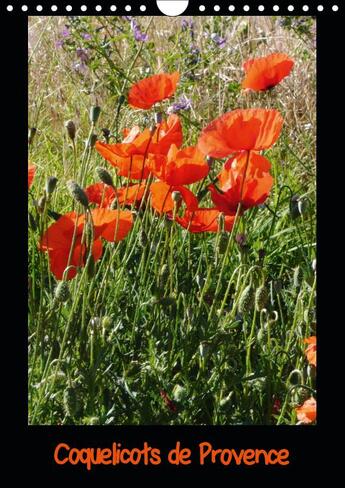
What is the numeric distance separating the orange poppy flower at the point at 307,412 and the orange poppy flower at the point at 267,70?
1.89 ft

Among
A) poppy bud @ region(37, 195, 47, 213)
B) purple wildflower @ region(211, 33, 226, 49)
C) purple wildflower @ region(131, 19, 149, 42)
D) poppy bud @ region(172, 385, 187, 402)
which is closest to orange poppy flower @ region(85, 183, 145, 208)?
poppy bud @ region(37, 195, 47, 213)

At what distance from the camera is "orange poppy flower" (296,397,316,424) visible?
3.58ft

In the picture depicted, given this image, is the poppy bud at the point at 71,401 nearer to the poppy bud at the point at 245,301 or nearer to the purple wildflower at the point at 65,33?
the poppy bud at the point at 245,301

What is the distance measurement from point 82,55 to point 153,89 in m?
1.26

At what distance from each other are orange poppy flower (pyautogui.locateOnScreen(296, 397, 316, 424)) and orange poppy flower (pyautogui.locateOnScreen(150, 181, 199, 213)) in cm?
37

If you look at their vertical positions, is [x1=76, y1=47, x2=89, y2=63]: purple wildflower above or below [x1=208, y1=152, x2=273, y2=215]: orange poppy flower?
above

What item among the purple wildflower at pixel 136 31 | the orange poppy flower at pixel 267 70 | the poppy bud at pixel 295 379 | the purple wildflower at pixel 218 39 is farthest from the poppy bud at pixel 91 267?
the purple wildflower at pixel 218 39

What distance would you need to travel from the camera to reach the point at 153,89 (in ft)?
4.50

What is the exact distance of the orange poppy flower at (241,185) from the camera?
4.15ft

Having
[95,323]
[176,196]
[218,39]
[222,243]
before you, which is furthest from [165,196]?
[218,39]

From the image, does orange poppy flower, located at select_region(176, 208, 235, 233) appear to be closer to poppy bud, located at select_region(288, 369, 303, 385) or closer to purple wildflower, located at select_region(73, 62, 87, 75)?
→ poppy bud, located at select_region(288, 369, 303, 385)
